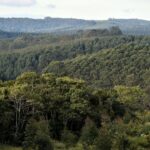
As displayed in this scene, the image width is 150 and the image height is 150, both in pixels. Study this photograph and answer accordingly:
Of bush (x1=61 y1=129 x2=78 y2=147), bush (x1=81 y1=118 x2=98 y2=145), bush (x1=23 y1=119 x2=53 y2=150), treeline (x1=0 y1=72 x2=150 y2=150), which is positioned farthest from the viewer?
bush (x1=61 y1=129 x2=78 y2=147)

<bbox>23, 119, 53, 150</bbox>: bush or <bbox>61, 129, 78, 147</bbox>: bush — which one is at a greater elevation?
<bbox>23, 119, 53, 150</bbox>: bush

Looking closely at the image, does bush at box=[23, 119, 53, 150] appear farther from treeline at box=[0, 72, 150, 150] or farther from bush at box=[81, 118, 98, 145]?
bush at box=[81, 118, 98, 145]

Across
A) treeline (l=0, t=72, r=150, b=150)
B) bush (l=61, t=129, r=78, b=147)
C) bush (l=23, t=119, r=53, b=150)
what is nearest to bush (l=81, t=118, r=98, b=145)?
treeline (l=0, t=72, r=150, b=150)

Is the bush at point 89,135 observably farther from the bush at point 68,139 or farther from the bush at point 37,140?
the bush at point 37,140

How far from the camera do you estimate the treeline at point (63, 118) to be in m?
62.5

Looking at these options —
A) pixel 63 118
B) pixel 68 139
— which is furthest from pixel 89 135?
pixel 63 118

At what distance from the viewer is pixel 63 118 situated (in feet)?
252

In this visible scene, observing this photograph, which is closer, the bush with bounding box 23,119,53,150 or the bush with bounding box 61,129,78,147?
the bush with bounding box 23,119,53,150

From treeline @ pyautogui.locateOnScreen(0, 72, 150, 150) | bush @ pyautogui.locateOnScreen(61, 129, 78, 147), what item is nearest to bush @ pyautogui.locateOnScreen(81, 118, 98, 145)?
treeline @ pyautogui.locateOnScreen(0, 72, 150, 150)

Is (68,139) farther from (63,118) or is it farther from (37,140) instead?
(37,140)

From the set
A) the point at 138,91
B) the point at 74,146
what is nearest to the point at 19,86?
the point at 74,146

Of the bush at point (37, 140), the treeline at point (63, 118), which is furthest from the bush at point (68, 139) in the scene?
the bush at point (37, 140)

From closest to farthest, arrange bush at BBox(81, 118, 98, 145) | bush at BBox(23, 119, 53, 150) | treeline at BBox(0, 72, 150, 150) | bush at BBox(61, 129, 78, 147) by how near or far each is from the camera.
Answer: bush at BBox(23, 119, 53, 150), treeline at BBox(0, 72, 150, 150), bush at BBox(81, 118, 98, 145), bush at BBox(61, 129, 78, 147)

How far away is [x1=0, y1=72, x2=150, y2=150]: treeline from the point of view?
205 feet
